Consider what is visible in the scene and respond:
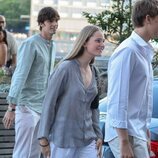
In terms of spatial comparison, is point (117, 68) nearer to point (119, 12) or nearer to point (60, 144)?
point (60, 144)

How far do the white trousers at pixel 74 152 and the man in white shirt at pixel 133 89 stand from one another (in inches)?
19.8

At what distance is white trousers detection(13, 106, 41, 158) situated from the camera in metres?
5.62

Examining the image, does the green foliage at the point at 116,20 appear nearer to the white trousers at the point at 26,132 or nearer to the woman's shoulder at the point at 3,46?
the woman's shoulder at the point at 3,46

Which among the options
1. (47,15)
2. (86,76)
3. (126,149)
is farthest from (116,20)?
(126,149)

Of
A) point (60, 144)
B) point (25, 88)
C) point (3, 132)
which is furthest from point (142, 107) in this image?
point (3, 132)

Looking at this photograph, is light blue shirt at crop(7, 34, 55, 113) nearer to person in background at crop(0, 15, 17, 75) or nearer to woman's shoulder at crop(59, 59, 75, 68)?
woman's shoulder at crop(59, 59, 75, 68)

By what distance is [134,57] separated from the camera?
3754mm

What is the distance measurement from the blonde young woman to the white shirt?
1.62ft

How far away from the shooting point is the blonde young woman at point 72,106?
4297 millimetres

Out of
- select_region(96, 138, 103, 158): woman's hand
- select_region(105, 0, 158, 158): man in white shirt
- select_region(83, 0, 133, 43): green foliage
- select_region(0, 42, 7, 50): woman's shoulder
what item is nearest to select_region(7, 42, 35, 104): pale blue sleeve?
select_region(0, 42, 7, 50): woman's shoulder

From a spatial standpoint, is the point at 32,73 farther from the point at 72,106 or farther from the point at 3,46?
the point at 72,106

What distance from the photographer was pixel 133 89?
149 inches

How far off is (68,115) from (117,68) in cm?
73

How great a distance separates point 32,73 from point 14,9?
116 ft
